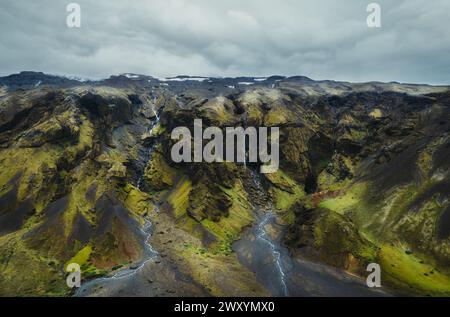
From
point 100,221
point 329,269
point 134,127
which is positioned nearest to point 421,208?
point 329,269

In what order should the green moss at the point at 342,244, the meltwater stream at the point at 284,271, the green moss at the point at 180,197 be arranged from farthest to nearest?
the green moss at the point at 180,197
the green moss at the point at 342,244
the meltwater stream at the point at 284,271

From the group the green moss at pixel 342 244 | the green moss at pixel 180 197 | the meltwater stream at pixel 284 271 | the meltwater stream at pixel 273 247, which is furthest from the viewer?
the green moss at pixel 180 197

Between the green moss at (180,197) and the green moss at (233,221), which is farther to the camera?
the green moss at (180,197)

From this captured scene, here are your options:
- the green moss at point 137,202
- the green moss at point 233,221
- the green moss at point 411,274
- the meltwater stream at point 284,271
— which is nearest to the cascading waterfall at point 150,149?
the green moss at point 137,202

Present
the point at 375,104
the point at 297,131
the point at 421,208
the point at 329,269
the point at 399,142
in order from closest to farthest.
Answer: the point at 329,269, the point at 421,208, the point at 399,142, the point at 297,131, the point at 375,104

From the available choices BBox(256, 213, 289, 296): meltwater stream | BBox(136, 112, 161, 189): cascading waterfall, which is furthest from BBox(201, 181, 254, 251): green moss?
BBox(136, 112, 161, 189): cascading waterfall

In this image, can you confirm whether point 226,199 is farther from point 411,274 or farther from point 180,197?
point 411,274

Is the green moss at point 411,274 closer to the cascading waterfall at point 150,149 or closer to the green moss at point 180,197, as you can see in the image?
the green moss at point 180,197

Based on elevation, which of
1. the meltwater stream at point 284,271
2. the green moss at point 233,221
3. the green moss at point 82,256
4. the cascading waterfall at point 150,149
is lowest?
the meltwater stream at point 284,271

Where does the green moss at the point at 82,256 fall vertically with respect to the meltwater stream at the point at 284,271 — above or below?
above

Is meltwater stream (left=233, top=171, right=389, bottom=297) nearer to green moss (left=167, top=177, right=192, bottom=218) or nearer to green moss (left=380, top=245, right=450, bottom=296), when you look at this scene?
green moss (left=380, top=245, right=450, bottom=296)

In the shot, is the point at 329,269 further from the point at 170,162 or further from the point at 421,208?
the point at 170,162
